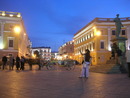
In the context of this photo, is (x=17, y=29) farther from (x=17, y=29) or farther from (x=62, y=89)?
(x=62, y=89)

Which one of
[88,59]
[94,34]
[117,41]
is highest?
[94,34]

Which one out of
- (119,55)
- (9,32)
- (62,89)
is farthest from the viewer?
(9,32)

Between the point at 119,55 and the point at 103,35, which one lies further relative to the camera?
the point at 103,35

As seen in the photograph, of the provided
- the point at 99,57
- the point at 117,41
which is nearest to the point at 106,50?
the point at 99,57

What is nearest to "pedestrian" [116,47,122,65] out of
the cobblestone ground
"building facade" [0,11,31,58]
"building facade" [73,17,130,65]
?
the cobblestone ground

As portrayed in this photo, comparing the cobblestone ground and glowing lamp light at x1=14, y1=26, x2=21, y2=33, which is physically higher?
glowing lamp light at x1=14, y1=26, x2=21, y2=33

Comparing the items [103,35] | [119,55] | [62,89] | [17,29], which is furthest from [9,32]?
[62,89]

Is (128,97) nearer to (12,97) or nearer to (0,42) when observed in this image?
(12,97)

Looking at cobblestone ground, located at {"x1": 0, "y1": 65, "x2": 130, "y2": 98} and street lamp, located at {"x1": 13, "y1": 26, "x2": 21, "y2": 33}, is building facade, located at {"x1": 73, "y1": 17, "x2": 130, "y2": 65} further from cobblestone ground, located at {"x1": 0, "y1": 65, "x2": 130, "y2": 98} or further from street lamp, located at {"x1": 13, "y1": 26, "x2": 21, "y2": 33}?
cobblestone ground, located at {"x1": 0, "y1": 65, "x2": 130, "y2": 98}

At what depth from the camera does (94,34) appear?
5106 centimetres

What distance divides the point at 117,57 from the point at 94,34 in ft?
109

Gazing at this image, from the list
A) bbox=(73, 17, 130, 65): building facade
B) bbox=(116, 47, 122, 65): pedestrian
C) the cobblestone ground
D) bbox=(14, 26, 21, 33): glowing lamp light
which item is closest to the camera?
the cobblestone ground

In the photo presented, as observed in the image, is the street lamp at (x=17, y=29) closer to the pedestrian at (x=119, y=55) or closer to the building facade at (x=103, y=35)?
the building facade at (x=103, y=35)

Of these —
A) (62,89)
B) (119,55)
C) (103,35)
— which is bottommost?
(62,89)
